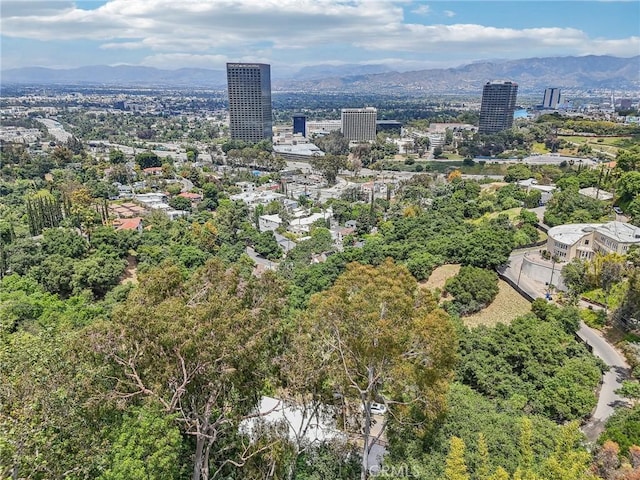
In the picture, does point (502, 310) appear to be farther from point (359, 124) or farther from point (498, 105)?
point (498, 105)

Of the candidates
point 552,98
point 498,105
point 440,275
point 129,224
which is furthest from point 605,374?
point 552,98

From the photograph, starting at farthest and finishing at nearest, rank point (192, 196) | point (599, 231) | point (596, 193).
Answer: point (192, 196) → point (596, 193) → point (599, 231)

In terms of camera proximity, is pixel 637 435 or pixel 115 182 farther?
pixel 115 182

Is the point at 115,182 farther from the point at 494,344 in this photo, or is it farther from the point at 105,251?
the point at 494,344

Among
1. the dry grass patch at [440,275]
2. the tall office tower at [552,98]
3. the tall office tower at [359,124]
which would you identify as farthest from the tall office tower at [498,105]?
the dry grass patch at [440,275]

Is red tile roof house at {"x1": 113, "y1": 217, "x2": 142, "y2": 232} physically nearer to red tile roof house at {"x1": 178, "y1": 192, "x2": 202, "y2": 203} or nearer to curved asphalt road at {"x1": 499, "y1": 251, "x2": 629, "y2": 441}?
red tile roof house at {"x1": 178, "y1": 192, "x2": 202, "y2": 203}

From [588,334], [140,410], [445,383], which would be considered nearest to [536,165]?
[588,334]

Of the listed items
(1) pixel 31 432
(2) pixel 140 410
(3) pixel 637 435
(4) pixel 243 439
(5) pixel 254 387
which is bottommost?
(3) pixel 637 435
